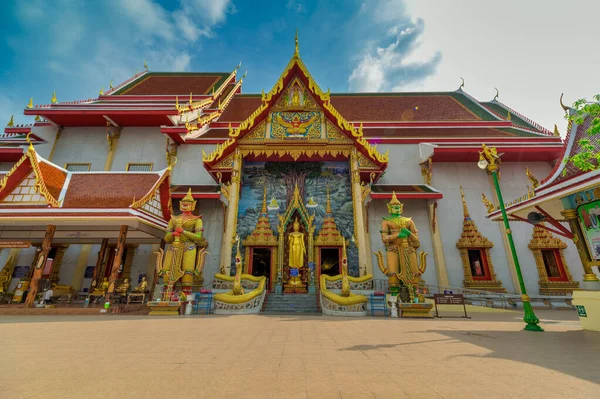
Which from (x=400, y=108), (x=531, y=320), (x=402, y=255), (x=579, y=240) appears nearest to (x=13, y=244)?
(x=402, y=255)

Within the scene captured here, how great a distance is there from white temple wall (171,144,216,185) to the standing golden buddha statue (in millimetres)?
5022

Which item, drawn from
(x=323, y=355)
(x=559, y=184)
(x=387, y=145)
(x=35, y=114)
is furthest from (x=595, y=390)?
(x=35, y=114)

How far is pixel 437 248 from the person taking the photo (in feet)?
42.7

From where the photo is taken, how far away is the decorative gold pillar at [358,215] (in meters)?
11.4

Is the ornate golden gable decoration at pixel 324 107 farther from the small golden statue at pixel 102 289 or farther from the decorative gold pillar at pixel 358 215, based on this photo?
the small golden statue at pixel 102 289

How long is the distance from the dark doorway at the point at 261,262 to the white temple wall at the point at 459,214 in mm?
8733

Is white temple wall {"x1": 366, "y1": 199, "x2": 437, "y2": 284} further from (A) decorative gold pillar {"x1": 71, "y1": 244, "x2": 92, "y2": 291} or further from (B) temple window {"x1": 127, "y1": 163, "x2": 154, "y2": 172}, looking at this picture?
(A) decorative gold pillar {"x1": 71, "y1": 244, "x2": 92, "y2": 291}

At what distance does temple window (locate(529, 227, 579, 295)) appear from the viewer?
1215 cm

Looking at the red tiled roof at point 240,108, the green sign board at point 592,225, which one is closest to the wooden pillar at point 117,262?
the red tiled roof at point 240,108

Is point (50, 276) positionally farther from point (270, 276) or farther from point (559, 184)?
point (559, 184)

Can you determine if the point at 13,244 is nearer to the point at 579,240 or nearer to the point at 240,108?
the point at 240,108

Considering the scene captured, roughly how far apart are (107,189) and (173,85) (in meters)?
13.5

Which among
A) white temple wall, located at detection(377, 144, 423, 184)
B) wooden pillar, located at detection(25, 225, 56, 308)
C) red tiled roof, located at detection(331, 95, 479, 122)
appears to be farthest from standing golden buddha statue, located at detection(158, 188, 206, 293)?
red tiled roof, located at detection(331, 95, 479, 122)

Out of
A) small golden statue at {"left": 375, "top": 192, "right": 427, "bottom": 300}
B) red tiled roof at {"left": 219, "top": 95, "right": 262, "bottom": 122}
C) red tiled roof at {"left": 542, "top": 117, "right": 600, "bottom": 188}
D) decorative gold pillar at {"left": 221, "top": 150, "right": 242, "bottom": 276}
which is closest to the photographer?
red tiled roof at {"left": 542, "top": 117, "right": 600, "bottom": 188}
